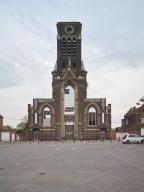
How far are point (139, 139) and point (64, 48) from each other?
46.1 m

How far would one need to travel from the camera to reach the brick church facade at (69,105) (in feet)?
355

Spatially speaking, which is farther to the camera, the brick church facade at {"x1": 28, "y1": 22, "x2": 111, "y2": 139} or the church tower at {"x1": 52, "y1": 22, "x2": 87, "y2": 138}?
the church tower at {"x1": 52, "y1": 22, "x2": 87, "y2": 138}

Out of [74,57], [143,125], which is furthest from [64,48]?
[143,125]

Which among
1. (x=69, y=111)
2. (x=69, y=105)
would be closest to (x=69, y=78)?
(x=69, y=105)

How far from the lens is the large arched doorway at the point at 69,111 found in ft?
355

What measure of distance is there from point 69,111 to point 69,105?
4.69 feet

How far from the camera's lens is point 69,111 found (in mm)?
110000

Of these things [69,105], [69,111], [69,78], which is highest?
[69,78]

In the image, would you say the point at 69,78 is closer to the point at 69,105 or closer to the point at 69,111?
the point at 69,105

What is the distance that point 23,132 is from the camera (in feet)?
383

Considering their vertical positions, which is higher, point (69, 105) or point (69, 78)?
point (69, 78)

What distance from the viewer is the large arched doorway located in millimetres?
108250

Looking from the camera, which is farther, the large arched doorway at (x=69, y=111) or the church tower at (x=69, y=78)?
the church tower at (x=69, y=78)

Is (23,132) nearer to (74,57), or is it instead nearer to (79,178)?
(74,57)
